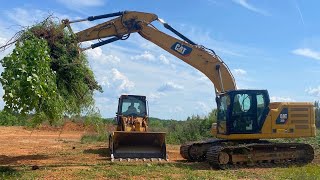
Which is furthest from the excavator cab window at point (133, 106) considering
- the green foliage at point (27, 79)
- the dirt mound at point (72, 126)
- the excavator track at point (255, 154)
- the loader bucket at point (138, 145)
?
the dirt mound at point (72, 126)

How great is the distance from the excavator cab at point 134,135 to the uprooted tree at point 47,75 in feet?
5.46

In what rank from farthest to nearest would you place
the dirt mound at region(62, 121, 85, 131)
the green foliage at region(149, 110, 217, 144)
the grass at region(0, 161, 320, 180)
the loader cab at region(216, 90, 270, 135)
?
the dirt mound at region(62, 121, 85, 131) < the green foliage at region(149, 110, 217, 144) < the loader cab at region(216, 90, 270, 135) < the grass at region(0, 161, 320, 180)

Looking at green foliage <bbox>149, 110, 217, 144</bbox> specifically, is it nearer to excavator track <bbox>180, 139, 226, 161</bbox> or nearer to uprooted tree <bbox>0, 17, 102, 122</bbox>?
excavator track <bbox>180, 139, 226, 161</bbox>

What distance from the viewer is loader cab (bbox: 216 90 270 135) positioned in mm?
14406

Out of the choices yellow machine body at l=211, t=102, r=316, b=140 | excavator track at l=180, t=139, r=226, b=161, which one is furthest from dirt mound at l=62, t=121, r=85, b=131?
yellow machine body at l=211, t=102, r=316, b=140

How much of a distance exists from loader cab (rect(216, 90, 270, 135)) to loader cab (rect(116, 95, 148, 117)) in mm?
3803

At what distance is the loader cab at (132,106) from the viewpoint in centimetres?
1694

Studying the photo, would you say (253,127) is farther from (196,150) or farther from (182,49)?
(182,49)

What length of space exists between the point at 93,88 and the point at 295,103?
6.73 m

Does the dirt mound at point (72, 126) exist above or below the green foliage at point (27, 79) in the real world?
below

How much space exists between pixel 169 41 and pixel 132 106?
2.94m

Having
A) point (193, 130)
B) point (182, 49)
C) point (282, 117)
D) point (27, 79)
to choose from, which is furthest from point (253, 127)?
point (193, 130)

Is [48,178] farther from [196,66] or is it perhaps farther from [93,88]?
[196,66]

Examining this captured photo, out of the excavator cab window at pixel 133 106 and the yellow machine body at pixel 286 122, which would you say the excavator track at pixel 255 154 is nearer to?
the yellow machine body at pixel 286 122
